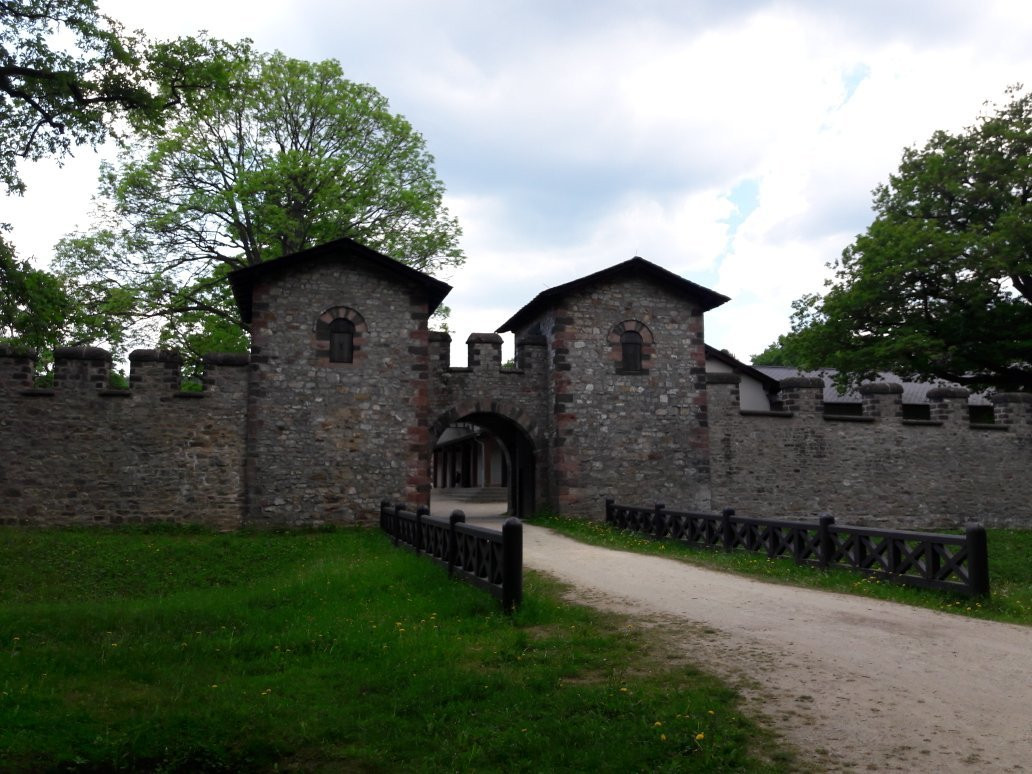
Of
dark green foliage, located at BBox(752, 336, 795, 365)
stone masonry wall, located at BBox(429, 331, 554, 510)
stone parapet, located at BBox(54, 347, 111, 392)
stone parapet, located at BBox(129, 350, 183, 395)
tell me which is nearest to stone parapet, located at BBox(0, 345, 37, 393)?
stone parapet, located at BBox(54, 347, 111, 392)

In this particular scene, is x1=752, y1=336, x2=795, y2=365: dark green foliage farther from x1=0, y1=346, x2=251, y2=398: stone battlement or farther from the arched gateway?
x1=0, y1=346, x2=251, y2=398: stone battlement

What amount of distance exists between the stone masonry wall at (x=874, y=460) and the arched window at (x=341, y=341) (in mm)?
8821

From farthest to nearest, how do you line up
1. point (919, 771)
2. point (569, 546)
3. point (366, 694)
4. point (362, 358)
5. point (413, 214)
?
point (413, 214) → point (362, 358) → point (569, 546) → point (366, 694) → point (919, 771)

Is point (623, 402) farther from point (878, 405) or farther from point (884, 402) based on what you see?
point (884, 402)

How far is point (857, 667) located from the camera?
606cm

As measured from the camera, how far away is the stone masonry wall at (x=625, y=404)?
18.6 m

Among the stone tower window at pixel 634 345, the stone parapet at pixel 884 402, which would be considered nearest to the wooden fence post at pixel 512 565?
the stone tower window at pixel 634 345

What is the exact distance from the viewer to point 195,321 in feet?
75.5

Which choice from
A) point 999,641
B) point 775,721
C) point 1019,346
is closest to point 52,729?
point 775,721

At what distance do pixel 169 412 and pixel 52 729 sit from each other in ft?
40.3

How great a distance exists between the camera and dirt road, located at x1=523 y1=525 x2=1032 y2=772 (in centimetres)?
456

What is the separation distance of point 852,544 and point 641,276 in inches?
391

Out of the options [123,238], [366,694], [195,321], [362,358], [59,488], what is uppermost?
[123,238]

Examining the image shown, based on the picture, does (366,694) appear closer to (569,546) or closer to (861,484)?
(569,546)
